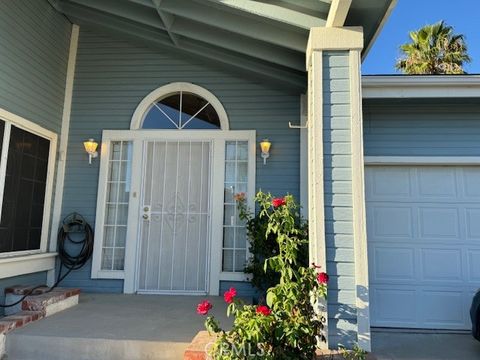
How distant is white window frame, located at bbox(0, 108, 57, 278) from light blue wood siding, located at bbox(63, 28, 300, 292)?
0.23 meters

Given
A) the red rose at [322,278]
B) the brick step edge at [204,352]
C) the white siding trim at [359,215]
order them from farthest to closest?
1. the white siding trim at [359,215]
2. the red rose at [322,278]
3. the brick step edge at [204,352]

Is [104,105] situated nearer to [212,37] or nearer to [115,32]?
[115,32]

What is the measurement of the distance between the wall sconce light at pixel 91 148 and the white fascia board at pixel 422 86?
3.30 meters

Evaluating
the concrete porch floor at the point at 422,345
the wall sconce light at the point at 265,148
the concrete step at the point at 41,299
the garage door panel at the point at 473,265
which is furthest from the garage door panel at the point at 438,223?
the concrete step at the point at 41,299

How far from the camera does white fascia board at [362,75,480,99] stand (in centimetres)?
362

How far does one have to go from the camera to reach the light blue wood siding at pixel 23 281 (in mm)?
3551

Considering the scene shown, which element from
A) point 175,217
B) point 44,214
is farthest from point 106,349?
point 44,214

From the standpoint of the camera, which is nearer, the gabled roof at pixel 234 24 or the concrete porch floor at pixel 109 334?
the concrete porch floor at pixel 109 334

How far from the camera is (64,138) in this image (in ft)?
15.2

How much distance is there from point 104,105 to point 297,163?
2657mm

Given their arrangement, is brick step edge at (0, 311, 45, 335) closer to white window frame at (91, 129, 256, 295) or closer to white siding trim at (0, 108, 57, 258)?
white siding trim at (0, 108, 57, 258)

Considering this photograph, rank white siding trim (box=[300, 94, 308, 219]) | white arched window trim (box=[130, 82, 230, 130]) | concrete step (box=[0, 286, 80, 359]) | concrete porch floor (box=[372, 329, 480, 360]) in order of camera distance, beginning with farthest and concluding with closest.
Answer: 1. white arched window trim (box=[130, 82, 230, 130])
2. white siding trim (box=[300, 94, 308, 219])
3. concrete step (box=[0, 286, 80, 359])
4. concrete porch floor (box=[372, 329, 480, 360])

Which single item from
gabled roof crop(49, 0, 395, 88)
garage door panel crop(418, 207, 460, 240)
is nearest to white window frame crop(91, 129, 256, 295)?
gabled roof crop(49, 0, 395, 88)

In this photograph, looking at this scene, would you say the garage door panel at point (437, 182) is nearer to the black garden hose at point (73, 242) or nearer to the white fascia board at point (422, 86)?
the white fascia board at point (422, 86)
